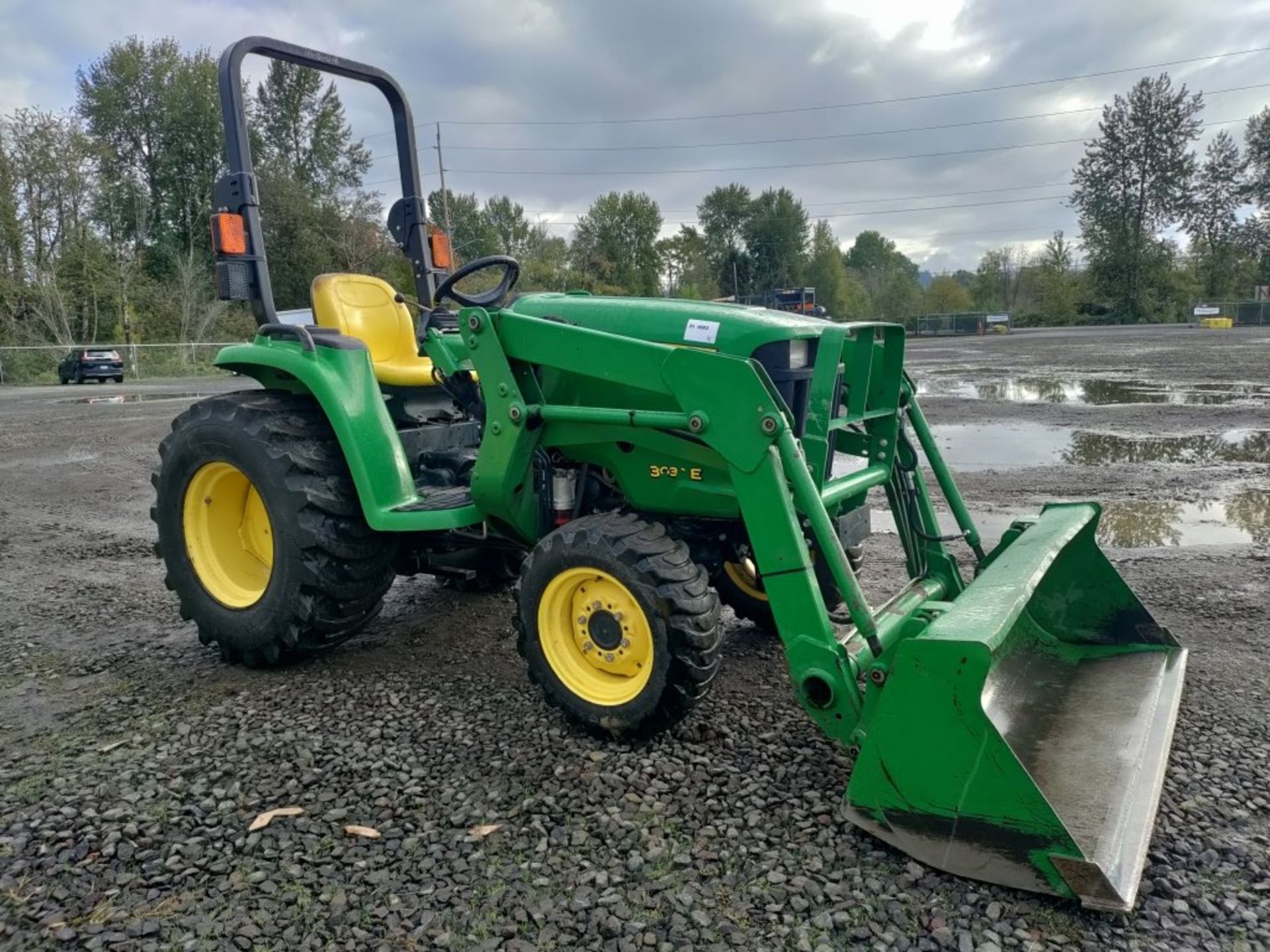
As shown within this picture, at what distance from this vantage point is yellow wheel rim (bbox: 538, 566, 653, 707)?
3.12 metres

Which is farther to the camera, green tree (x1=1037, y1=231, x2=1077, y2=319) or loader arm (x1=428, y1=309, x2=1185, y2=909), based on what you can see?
green tree (x1=1037, y1=231, x2=1077, y2=319)

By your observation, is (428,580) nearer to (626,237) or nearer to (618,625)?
(618,625)

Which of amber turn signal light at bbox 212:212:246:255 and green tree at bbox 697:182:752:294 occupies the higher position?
green tree at bbox 697:182:752:294

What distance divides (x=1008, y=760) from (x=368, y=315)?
11.6 ft

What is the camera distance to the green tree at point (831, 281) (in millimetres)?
67125

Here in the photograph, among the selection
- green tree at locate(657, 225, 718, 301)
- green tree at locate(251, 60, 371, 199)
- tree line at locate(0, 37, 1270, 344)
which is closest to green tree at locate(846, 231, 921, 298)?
tree line at locate(0, 37, 1270, 344)

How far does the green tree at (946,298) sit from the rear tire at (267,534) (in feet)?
216

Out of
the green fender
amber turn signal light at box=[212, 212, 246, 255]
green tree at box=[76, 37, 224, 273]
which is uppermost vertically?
green tree at box=[76, 37, 224, 273]

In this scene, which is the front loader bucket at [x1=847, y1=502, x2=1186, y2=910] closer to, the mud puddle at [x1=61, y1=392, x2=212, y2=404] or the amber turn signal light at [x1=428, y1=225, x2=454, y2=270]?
the amber turn signal light at [x1=428, y1=225, x2=454, y2=270]

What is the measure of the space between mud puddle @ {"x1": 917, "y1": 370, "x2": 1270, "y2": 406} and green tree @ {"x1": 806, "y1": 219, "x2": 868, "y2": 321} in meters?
48.7

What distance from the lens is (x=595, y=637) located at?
126 inches

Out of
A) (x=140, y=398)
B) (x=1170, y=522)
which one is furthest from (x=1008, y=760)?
(x=140, y=398)

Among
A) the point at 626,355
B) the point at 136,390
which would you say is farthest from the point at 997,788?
the point at 136,390

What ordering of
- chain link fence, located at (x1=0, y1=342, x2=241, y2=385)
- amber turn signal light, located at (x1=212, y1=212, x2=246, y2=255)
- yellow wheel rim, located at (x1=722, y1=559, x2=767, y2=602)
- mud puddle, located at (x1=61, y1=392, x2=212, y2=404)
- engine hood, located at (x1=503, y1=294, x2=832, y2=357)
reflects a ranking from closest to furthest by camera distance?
engine hood, located at (x1=503, y1=294, x2=832, y2=357) → amber turn signal light, located at (x1=212, y1=212, x2=246, y2=255) → yellow wheel rim, located at (x1=722, y1=559, x2=767, y2=602) → mud puddle, located at (x1=61, y1=392, x2=212, y2=404) → chain link fence, located at (x1=0, y1=342, x2=241, y2=385)
